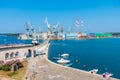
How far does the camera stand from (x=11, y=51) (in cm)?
6450

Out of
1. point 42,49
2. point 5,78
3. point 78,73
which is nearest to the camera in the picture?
point 5,78

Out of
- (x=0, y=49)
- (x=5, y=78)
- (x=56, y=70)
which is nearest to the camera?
(x=5, y=78)

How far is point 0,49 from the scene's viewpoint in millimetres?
61094

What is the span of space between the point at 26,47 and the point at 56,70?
20770mm

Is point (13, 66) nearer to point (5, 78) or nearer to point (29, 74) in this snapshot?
point (29, 74)

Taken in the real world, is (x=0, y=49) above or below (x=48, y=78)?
above

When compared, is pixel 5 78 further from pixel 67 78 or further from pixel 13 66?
pixel 67 78

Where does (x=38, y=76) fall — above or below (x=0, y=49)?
below

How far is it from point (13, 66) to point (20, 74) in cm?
480

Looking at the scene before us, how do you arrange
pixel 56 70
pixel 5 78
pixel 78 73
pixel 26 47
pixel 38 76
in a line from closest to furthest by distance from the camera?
pixel 5 78
pixel 38 76
pixel 78 73
pixel 56 70
pixel 26 47

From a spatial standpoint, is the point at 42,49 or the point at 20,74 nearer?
the point at 20,74

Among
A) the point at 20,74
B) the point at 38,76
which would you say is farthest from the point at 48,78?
the point at 20,74

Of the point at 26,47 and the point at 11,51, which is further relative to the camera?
the point at 26,47

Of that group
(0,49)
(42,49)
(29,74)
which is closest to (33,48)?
(42,49)
